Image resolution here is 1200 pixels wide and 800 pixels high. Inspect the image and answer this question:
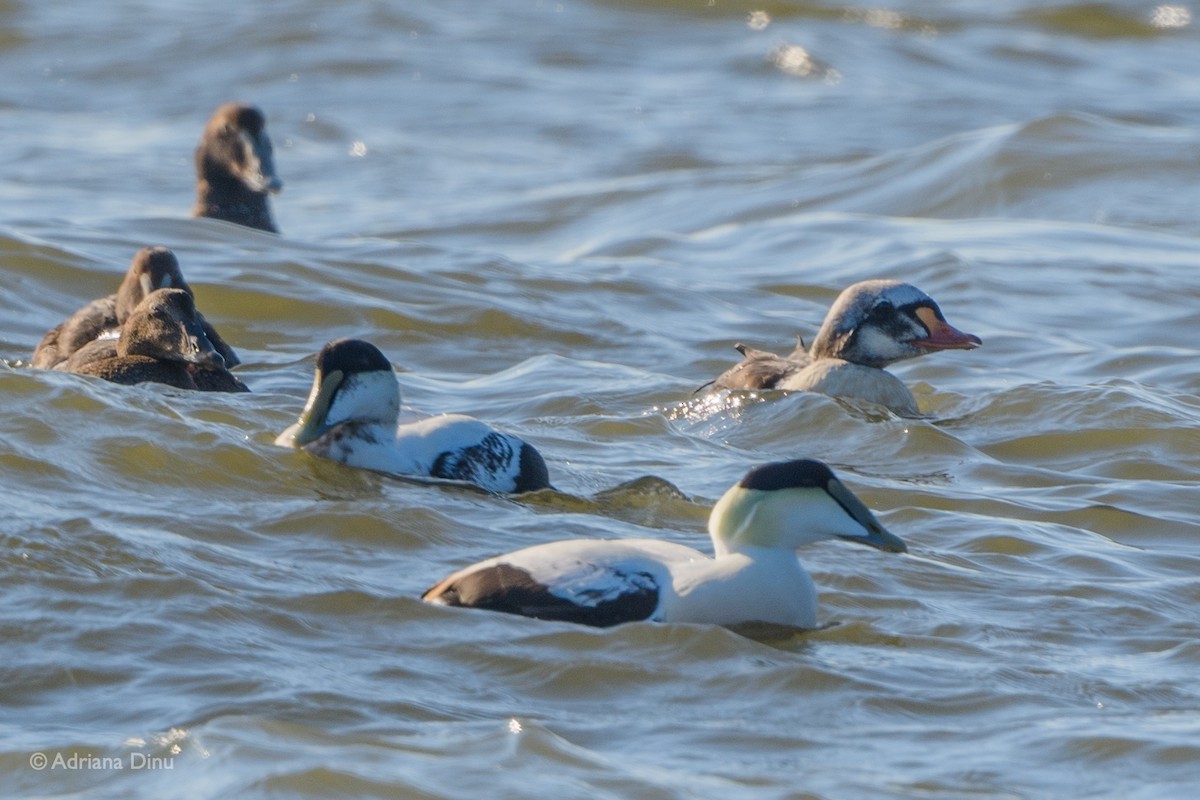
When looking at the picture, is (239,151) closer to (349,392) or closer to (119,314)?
(119,314)

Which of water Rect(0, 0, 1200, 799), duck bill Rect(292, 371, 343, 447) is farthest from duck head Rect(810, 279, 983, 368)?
duck bill Rect(292, 371, 343, 447)

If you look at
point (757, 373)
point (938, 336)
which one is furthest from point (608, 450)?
point (938, 336)

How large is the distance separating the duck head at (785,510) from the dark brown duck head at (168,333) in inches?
121

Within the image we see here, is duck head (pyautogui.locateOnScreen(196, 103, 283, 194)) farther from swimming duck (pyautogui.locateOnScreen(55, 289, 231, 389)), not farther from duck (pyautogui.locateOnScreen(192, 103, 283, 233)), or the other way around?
swimming duck (pyautogui.locateOnScreen(55, 289, 231, 389))

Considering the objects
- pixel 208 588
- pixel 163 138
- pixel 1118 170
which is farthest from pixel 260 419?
pixel 163 138

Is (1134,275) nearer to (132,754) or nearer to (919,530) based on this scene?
(919,530)

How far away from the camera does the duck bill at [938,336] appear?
995 centimetres

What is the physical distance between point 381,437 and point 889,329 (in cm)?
330

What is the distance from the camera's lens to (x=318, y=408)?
756cm

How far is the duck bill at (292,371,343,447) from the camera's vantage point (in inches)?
297

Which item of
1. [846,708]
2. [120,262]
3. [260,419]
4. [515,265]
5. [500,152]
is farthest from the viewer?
[500,152]

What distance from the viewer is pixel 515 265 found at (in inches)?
522

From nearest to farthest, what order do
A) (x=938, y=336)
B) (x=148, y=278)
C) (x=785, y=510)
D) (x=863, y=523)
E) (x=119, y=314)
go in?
(x=785, y=510) < (x=863, y=523) < (x=148, y=278) < (x=119, y=314) < (x=938, y=336)

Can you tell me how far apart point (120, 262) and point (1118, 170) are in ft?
28.6
